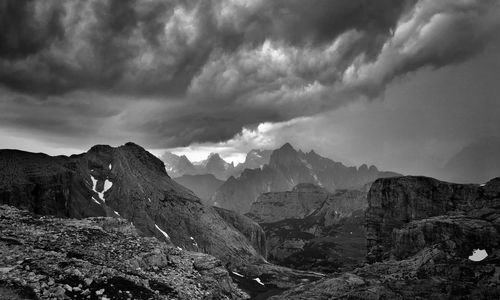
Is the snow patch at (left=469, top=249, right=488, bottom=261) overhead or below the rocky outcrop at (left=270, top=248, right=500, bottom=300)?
overhead

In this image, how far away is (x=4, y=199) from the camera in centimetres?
15550

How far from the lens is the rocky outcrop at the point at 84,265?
53.0 m

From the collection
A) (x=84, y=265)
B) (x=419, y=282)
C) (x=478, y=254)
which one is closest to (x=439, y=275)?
(x=419, y=282)

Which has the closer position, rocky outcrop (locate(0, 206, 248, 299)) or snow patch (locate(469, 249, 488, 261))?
rocky outcrop (locate(0, 206, 248, 299))

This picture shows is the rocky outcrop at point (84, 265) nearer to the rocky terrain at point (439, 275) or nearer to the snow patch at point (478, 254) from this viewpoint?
the rocky terrain at point (439, 275)

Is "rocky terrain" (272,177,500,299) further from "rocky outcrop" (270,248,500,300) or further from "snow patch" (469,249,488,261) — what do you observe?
"snow patch" (469,249,488,261)

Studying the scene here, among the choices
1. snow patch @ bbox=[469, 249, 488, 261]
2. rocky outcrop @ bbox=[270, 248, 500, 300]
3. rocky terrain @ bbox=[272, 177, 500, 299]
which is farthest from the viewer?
snow patch @ bbox=[469, 249, 488, 261]

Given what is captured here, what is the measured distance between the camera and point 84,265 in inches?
2466

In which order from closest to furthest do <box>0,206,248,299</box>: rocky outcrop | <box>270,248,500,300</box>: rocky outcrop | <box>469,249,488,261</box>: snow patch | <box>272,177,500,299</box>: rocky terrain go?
<box>0,206,248,299</box>: rocky outcrop, <box>270,248,500,300</box>: rocky outcrop, <box>272,177,500,299</box>: rocky terrain, <box>469,249,488,261</box>: snow patch

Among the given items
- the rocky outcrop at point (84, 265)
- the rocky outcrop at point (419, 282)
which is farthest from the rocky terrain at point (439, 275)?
the rocky outcrop at point (84, 265)

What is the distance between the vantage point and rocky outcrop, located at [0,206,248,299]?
5297cm

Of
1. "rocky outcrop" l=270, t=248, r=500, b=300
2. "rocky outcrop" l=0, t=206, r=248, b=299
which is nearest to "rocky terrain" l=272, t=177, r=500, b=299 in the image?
"rocky outcrop" l=270, t=248, r=500, b=300

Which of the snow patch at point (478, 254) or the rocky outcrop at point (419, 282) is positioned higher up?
the snow patch at point (478, 254)

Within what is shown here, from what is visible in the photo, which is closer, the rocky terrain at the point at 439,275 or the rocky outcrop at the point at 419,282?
the rocky outcrop at the point at 419,282
